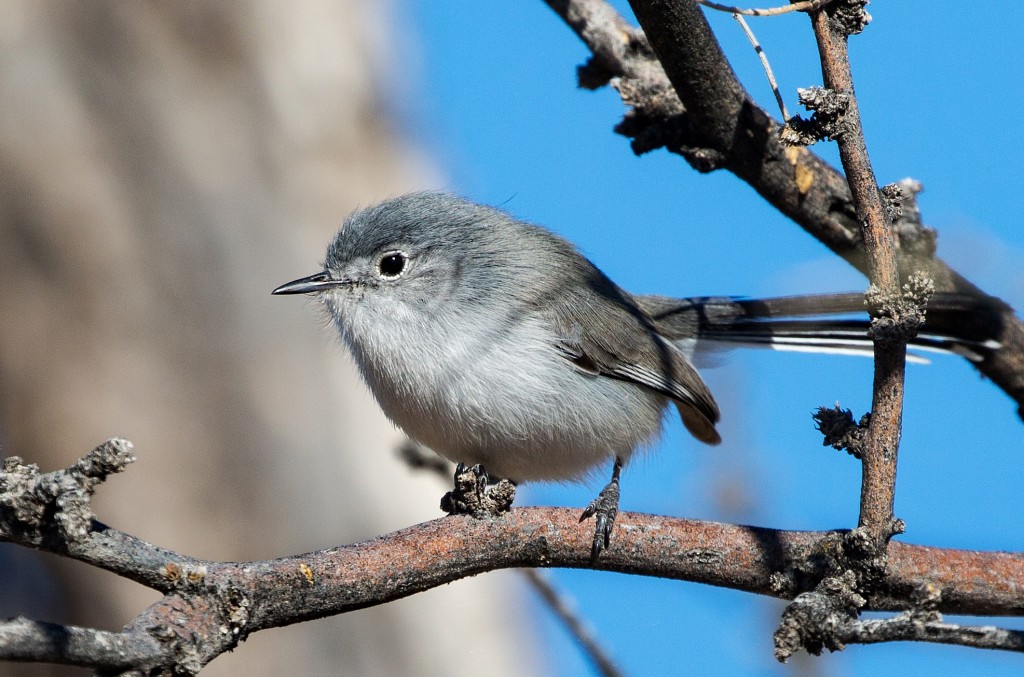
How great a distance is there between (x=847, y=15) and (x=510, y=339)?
1.54 meters

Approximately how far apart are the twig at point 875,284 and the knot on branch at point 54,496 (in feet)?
4.62

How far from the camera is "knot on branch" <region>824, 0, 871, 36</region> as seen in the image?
203 centimetres

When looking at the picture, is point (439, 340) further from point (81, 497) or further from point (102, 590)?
point (102, 590)

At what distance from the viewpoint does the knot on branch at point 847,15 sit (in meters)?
2.03

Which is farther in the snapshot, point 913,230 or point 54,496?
point 913,230

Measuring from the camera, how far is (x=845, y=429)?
2072 mm

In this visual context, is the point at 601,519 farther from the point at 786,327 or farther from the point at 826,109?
the point at 786,327

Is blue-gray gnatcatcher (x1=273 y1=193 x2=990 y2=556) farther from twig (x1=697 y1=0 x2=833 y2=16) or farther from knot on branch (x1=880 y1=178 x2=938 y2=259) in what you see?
twig (x1=697 y1=0 x2=833 y2=16)

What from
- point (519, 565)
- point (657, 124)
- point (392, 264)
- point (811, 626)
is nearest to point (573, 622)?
point (519, 565)

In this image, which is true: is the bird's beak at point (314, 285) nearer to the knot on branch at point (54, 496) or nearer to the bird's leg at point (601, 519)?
the bird's leg at point (601, 519)

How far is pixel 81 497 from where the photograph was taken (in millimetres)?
1769

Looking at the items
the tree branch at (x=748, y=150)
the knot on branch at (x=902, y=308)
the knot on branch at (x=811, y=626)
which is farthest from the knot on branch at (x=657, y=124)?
the knot on branch at (x=811, y=626)

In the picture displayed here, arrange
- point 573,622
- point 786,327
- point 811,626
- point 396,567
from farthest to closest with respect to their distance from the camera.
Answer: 1. point 786,327
2. point 573,622
3. point 396,567
4. point 811,626

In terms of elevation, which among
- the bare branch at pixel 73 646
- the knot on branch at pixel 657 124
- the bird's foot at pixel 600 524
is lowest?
the bare branch at pixel 73 646
